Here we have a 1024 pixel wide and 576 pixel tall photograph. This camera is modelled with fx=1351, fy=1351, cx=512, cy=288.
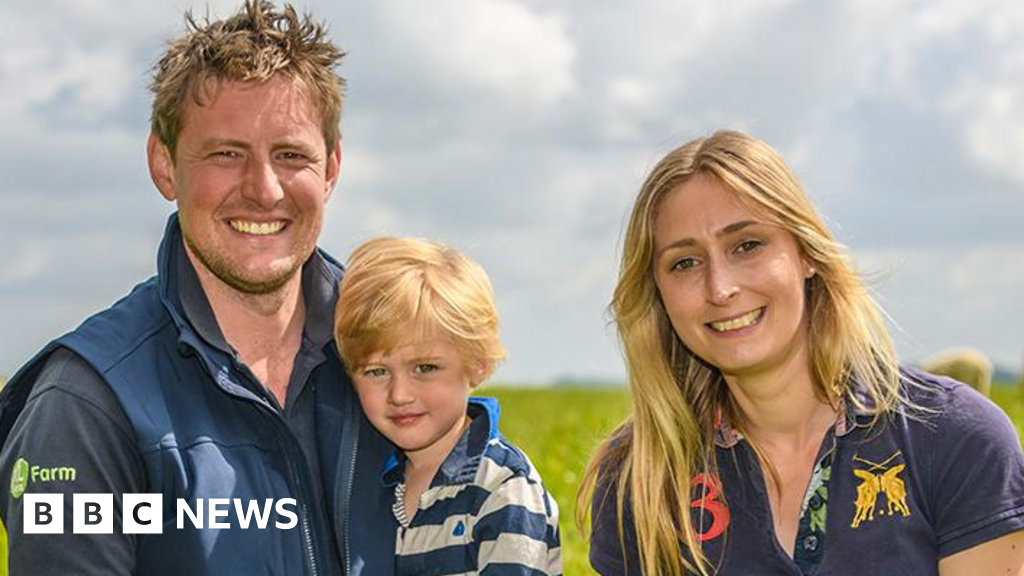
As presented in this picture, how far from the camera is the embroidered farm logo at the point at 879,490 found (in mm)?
3938

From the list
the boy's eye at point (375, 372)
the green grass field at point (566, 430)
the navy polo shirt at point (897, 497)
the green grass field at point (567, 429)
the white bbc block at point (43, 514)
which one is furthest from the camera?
the green grass field at point (566, 430)

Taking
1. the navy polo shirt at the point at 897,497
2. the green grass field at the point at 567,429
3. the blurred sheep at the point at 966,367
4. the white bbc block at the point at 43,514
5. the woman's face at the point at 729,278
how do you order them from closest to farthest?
the white bbc block at the point at 43,514 → the navy polo shirt at the point at 897,497 → the woman's face at the point at 729,278 → the green grass field at the point at 567,429 → the blurred sheep at the point at 966,367

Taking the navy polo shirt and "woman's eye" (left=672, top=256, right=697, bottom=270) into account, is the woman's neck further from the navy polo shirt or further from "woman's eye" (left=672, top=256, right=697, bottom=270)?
"woman's eye" (left=672, top=256, right=697, bottom=270)

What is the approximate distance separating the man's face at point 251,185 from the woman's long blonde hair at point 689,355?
106 centimetres

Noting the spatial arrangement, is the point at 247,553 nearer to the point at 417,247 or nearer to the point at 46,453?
the point at 46,453

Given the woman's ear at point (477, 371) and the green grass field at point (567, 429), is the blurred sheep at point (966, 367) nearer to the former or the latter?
the green grass field at point (567, 429)

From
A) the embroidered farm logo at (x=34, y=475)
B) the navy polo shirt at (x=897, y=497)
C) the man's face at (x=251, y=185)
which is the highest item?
the man's face at (x=251, y=185)

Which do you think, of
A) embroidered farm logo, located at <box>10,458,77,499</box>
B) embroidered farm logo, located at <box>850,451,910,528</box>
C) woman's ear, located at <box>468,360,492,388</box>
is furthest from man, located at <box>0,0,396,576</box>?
embroidered farm logo, located at <box>850,451,910,528</box>

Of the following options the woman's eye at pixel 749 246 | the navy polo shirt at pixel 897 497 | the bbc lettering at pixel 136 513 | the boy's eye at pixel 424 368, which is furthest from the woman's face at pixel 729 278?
the bbc lettering at pixel 136 513

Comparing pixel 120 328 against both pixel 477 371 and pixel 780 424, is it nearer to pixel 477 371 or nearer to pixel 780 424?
pixel 477 371

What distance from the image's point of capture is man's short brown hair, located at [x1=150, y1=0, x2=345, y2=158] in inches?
170

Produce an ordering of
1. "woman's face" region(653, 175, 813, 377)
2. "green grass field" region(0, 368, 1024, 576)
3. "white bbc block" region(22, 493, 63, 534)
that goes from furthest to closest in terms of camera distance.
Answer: "green grass field" region(0, 368, 1024, 576)
"woman's face" region(653, 175, 813, 377)
"white bbc block" region(22, 493, 63, 534)

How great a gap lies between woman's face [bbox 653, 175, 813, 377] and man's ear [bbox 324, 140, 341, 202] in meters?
1.18

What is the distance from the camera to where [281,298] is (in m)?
4.35
